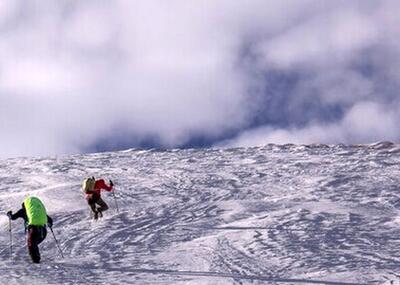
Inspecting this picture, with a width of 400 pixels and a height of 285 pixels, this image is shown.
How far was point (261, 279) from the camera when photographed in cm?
1258

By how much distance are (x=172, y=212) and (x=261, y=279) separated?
31.2 feet

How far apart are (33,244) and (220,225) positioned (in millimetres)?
6006

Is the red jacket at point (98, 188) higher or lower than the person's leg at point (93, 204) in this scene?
higher

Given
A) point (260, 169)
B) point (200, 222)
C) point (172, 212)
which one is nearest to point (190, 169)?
point (260, 169)

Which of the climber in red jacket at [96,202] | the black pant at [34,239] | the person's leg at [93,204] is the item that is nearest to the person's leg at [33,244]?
the black pant at [34,239]

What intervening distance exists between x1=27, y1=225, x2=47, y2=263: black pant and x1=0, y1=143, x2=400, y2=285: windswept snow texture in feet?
0.82

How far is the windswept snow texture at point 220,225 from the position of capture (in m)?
13.4

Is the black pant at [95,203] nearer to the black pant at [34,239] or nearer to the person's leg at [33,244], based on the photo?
the black pant at [34,239]

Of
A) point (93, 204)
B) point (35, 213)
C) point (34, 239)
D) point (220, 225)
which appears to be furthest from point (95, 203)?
point (34, 239)

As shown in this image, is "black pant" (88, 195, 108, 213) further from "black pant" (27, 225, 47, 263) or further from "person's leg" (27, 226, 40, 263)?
"person's leg" (27, 226, 40, 263)

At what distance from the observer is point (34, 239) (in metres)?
14.8

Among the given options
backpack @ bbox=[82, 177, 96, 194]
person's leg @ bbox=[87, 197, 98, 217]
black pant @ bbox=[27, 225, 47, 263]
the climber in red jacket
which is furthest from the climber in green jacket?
backpack @ bbox=[82, 177, 96, 194]

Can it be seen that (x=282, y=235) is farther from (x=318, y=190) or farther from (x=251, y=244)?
(x=318, y=190)

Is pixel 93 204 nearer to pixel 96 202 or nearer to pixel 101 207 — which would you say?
pixel 96 202
